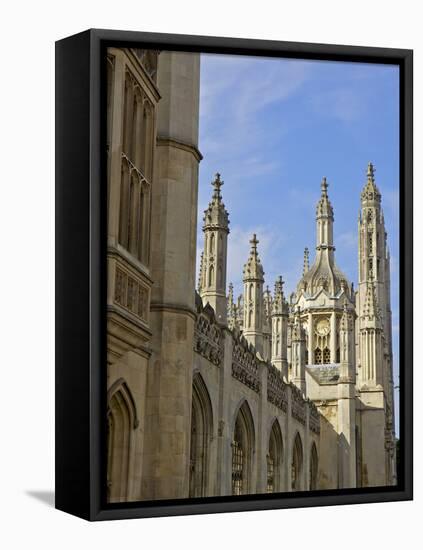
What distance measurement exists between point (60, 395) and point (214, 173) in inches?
115

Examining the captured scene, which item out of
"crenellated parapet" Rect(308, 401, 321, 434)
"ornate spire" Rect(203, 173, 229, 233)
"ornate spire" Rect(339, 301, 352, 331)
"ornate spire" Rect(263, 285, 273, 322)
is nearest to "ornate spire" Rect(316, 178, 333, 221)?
"ornate spire" Rect(263, 285, 273, 322)

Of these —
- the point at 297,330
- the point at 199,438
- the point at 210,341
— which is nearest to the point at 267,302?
the point at 210,341

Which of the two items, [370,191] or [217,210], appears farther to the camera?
[370,191]

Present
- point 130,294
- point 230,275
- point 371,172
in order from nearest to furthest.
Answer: point 130,294 → point 230,275 → point 371,172

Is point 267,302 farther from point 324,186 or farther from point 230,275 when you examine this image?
point 324,186

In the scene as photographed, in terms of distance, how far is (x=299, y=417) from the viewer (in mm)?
18500

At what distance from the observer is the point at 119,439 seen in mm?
16250

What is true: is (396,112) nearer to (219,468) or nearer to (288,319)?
(288,319)

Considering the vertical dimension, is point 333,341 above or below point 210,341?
above

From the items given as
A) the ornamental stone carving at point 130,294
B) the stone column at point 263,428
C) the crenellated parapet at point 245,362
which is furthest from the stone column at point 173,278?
the stone column at point 263,428

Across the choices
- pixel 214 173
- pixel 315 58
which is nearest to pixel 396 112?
pixel 315 58

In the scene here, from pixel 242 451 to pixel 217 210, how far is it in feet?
9.27

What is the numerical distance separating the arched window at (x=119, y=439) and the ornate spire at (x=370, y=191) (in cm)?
378

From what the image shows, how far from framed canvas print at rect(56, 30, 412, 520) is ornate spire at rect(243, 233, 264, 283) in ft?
0.07
